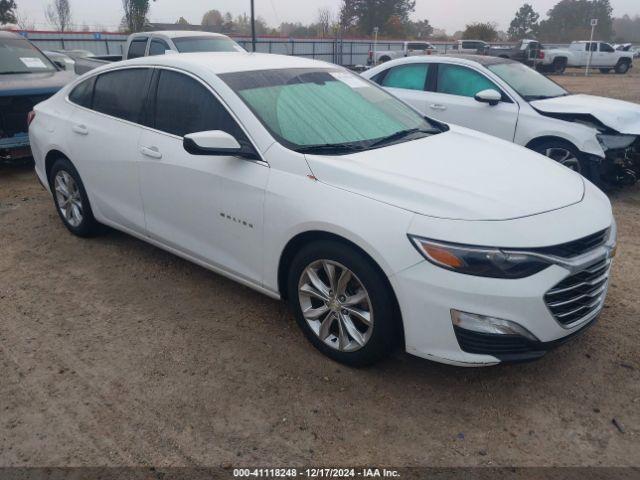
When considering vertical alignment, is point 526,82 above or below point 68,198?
above

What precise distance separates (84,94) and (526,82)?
208 inches

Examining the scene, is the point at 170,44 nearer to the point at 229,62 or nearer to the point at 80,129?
the point at 80,129

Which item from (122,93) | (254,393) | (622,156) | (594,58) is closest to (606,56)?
(594,58)

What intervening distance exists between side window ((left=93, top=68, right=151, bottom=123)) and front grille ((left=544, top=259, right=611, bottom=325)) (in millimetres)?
3145

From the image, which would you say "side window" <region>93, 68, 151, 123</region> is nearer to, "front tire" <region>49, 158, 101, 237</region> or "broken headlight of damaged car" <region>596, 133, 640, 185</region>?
"front tire" <region>49, 158, 101, 237</region>

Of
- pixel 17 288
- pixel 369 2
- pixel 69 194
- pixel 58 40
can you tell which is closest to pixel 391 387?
pixel 17 288

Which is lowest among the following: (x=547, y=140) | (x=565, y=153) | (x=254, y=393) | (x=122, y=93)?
(x=254, y=393)

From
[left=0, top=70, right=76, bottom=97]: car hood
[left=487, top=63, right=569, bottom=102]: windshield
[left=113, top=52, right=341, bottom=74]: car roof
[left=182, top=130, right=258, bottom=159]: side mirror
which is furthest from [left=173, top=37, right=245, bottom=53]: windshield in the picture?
[left=182, top=130, right=258, bottom=159]: side mirror

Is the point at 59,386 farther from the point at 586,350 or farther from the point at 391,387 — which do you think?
the point at 586,350

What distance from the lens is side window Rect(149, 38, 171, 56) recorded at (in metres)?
10.6

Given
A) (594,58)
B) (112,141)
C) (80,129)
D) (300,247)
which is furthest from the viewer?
(594,58)

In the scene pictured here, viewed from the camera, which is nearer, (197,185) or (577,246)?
(577,246)

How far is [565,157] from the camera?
6.55 m

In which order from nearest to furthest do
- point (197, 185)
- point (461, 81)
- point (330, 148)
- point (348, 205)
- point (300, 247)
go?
1. point (348, 205)
2. point (300, 247)
3. point (330, 148)
4. point (197, 185)
5. point (461, 81)
